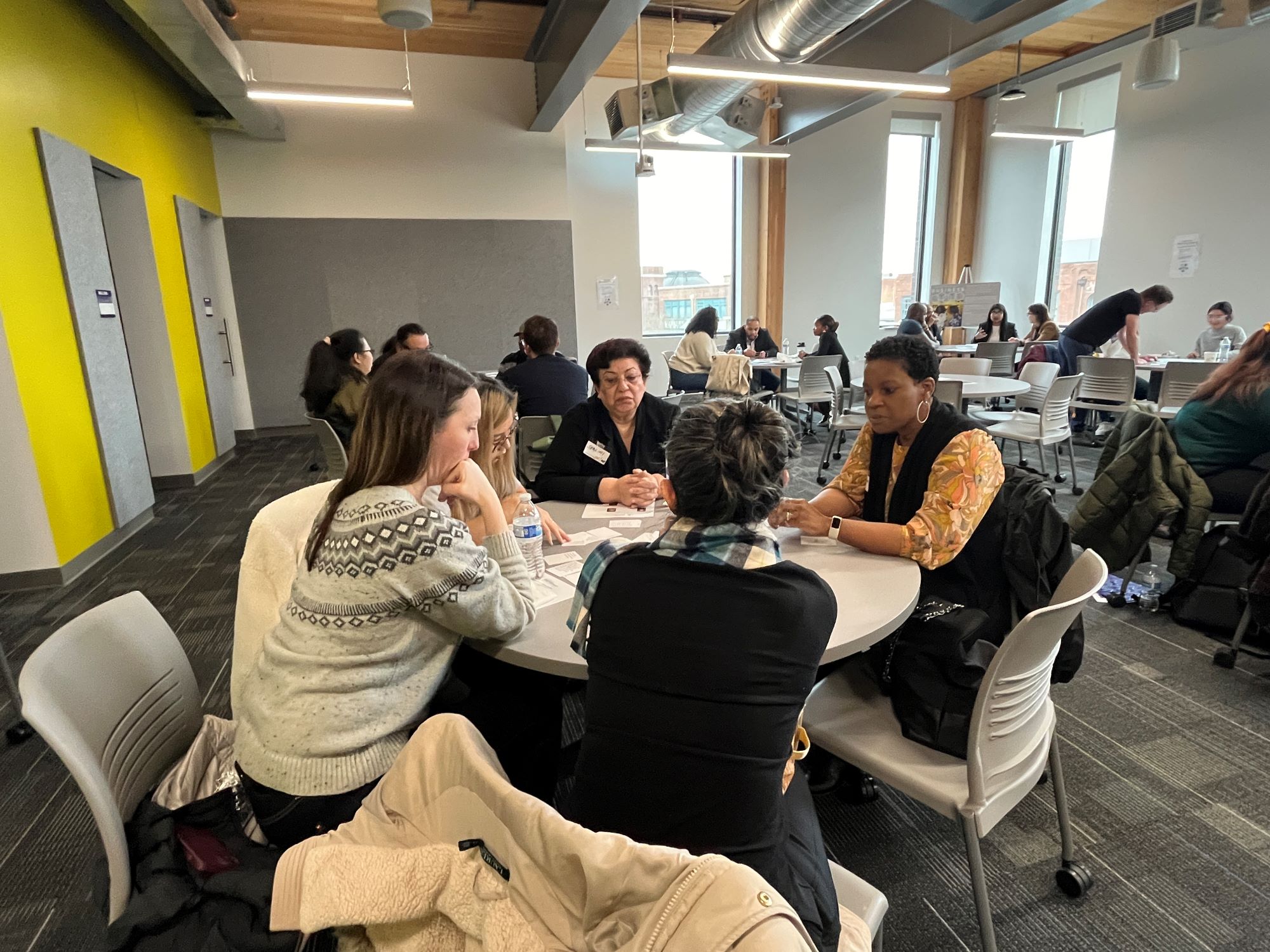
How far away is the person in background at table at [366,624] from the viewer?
3.93 ft

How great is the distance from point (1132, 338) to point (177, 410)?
8.69 meters

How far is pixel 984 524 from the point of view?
1717mm

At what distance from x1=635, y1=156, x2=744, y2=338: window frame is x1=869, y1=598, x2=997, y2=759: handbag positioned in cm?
791

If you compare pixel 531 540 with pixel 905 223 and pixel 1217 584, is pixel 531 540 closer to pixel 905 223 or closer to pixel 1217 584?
pixel 1217 584

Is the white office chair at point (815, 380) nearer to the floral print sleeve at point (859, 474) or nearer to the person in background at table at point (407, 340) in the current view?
the person in background at table at point (407, 340)

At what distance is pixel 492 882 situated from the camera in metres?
0.80

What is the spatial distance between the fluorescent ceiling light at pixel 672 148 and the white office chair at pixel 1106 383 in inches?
159

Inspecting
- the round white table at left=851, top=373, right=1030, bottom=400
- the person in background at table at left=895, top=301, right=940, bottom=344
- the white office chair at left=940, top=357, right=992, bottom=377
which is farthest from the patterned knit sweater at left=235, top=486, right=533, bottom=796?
the person in background at table at left=895, top=301, right=940, bottom=344

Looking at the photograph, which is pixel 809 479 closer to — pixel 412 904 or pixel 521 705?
pixel 521 705

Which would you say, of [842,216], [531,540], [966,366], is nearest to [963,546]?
[531,540]

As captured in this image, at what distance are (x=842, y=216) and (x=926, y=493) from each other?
904 cm

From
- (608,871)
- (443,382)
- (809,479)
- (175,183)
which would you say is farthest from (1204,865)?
(175,183)

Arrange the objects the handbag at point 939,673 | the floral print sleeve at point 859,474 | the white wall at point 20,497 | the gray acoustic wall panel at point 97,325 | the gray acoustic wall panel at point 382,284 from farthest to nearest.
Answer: the gray acoustic wall panel at point 382,284 → the gray acoustic wall panel at point 97,325 → the white wall at point 20,497 → the floral print sleeve at point 859,474 → the handbag at point 939,673

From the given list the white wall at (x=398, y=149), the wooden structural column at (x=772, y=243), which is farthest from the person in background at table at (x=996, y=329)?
the white wall at (x=398, y=149)
